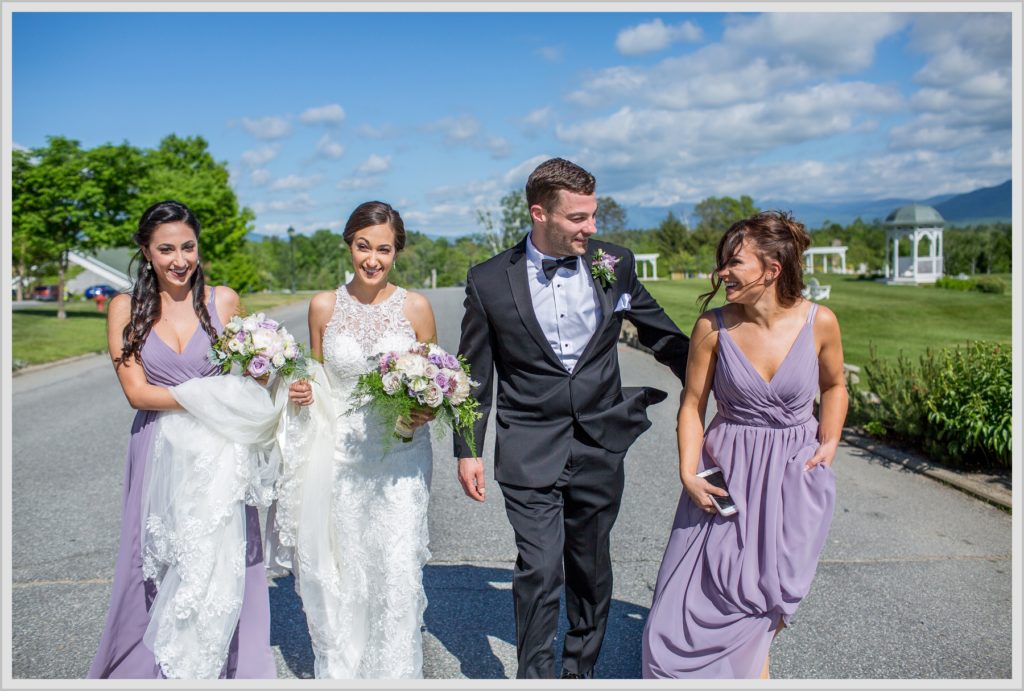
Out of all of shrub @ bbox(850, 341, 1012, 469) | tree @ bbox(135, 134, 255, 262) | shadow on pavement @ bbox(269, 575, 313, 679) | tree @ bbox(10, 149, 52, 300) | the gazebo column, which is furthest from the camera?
the gazebo column

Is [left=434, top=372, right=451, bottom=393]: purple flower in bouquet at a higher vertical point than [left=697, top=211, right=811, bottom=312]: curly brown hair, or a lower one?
lower

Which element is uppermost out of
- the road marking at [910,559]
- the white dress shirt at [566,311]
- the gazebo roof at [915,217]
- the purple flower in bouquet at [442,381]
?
the gazebo roof at [915,217]

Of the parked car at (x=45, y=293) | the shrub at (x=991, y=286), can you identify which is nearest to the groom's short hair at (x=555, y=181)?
the shrub at (x=991, y=286)

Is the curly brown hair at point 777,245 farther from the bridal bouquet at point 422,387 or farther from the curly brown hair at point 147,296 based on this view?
the curly brown hair at point 147,296

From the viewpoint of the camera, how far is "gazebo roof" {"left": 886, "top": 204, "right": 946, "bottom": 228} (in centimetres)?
4419

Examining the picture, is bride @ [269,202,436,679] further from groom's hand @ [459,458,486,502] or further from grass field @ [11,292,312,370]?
grass field @ [11,292,312,370]

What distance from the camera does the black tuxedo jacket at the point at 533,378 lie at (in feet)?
13.6

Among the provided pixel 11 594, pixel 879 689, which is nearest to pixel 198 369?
pixel 11 594

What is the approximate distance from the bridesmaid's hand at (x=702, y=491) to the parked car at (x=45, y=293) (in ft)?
242

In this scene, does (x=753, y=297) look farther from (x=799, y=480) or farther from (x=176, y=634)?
(x=176, y=634)

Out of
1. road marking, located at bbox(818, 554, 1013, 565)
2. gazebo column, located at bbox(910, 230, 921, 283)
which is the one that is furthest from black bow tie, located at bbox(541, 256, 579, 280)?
gazebo column, located at bbox(910, 230, 921, 283)

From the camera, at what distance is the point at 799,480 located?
373 centimetres

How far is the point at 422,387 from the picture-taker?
3.84 m

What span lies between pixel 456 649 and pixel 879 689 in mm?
2150
